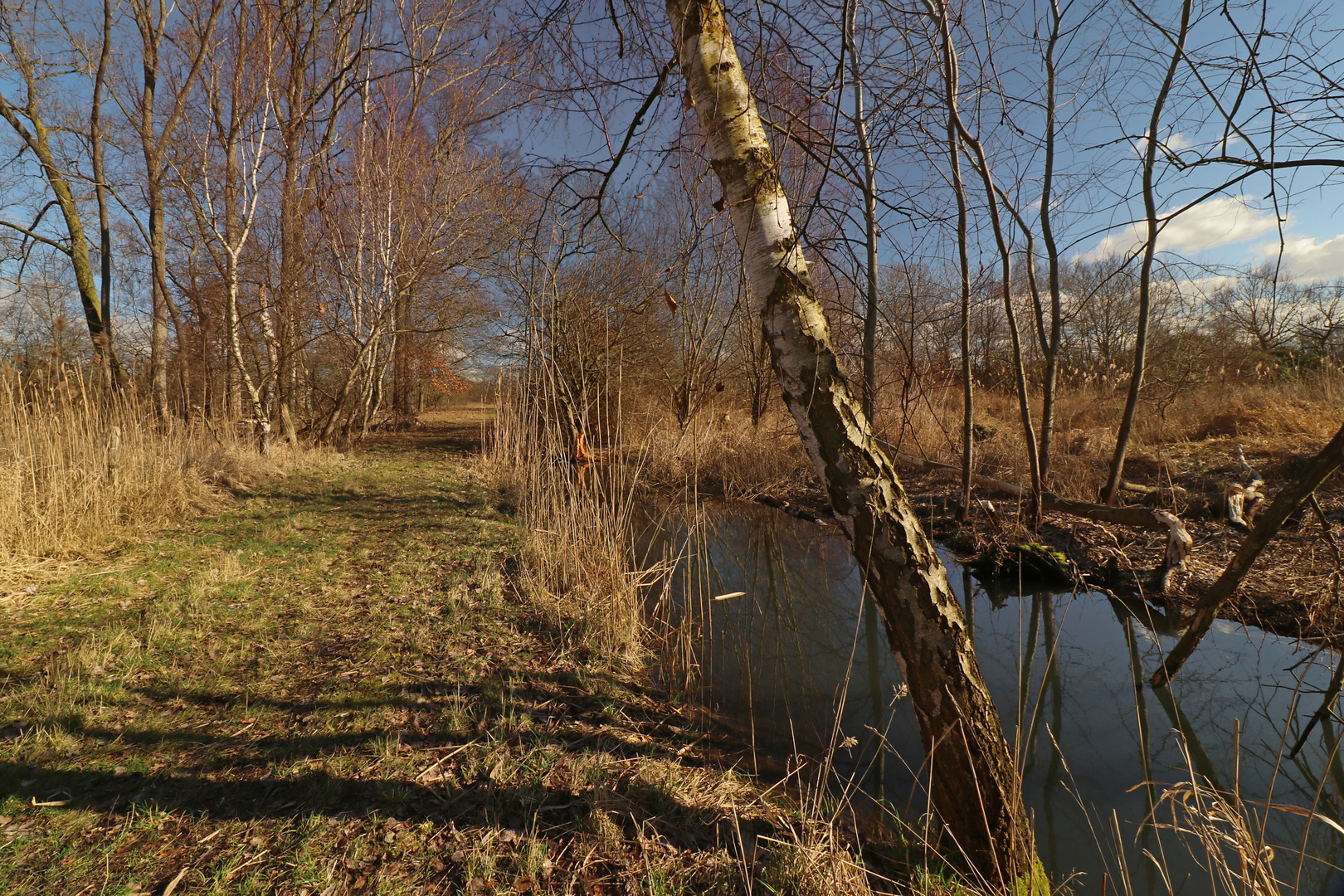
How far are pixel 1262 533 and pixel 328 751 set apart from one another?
3471 millimetres

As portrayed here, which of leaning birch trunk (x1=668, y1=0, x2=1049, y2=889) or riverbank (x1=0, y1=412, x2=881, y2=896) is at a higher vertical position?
leaning birch trunk (x1=668, y1=0, x2=1049, y2=889)

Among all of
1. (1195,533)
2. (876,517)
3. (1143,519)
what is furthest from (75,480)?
(1195,533)

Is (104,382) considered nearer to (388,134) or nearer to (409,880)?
(388,134)

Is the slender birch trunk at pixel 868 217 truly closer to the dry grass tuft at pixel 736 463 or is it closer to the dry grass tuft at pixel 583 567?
the dry grass tuft at pixel 583 567

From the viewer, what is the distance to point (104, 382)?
6602mm

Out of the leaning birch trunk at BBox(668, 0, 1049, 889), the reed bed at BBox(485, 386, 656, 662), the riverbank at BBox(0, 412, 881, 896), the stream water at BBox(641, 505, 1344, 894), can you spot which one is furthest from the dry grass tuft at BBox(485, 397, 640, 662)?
the leaning birch trunk at BBox(668, 0, 1049, 889)

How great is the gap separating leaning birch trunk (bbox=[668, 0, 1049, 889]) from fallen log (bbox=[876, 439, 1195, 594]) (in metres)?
2.06

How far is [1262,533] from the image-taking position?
1.99m

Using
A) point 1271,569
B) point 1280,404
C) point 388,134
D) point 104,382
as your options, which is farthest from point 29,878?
point 1280,404

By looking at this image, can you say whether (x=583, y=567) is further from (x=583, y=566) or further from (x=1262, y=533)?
(x=1262, y=533)

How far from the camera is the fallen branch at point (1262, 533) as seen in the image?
176 cm

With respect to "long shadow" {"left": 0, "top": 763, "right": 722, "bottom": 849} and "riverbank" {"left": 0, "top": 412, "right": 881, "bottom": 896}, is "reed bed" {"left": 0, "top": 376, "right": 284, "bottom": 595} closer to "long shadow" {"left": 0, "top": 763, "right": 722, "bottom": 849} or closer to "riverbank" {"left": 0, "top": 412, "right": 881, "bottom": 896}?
"riverbank" {"left": 0, "top": 412, "right": 881, "bottom": 896}

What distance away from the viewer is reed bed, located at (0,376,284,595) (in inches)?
147

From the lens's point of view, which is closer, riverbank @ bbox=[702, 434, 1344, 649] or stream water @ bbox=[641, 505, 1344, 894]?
stream water @ bbox=[641, 505, 1344, 894]
